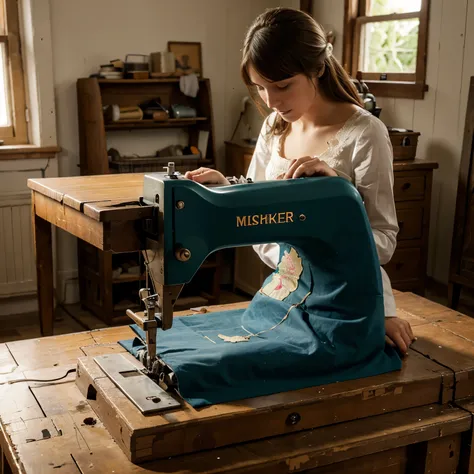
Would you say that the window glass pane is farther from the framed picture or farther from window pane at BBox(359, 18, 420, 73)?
window pane at BBox(359, 18, 420, 73)

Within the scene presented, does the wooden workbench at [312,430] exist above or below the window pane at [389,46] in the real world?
below

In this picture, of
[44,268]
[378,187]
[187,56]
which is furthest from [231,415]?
[187,56]

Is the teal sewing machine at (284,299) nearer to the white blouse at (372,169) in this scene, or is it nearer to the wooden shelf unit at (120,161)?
the white blouse at (372,169)

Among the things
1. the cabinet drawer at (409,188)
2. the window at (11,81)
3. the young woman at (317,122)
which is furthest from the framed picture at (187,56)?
the young woman at (317,122)

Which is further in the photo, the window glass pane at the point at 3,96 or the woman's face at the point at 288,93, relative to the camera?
the window glass pane at the point at 3,96

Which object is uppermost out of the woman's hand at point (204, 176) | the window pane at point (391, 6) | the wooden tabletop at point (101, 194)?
the window pane at point (391, 6)

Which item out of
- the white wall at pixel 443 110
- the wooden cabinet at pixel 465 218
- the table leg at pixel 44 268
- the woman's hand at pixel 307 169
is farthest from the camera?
the white wall at pixel 443 110

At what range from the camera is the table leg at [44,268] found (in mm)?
2016

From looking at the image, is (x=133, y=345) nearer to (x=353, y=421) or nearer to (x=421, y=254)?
(x=353, y=421)

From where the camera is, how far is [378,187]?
159cm

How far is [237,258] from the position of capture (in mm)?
4773

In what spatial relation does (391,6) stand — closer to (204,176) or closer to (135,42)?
(135,42)

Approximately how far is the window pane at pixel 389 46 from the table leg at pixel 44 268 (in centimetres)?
273

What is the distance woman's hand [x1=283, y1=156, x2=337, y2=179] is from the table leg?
2.83 ft
